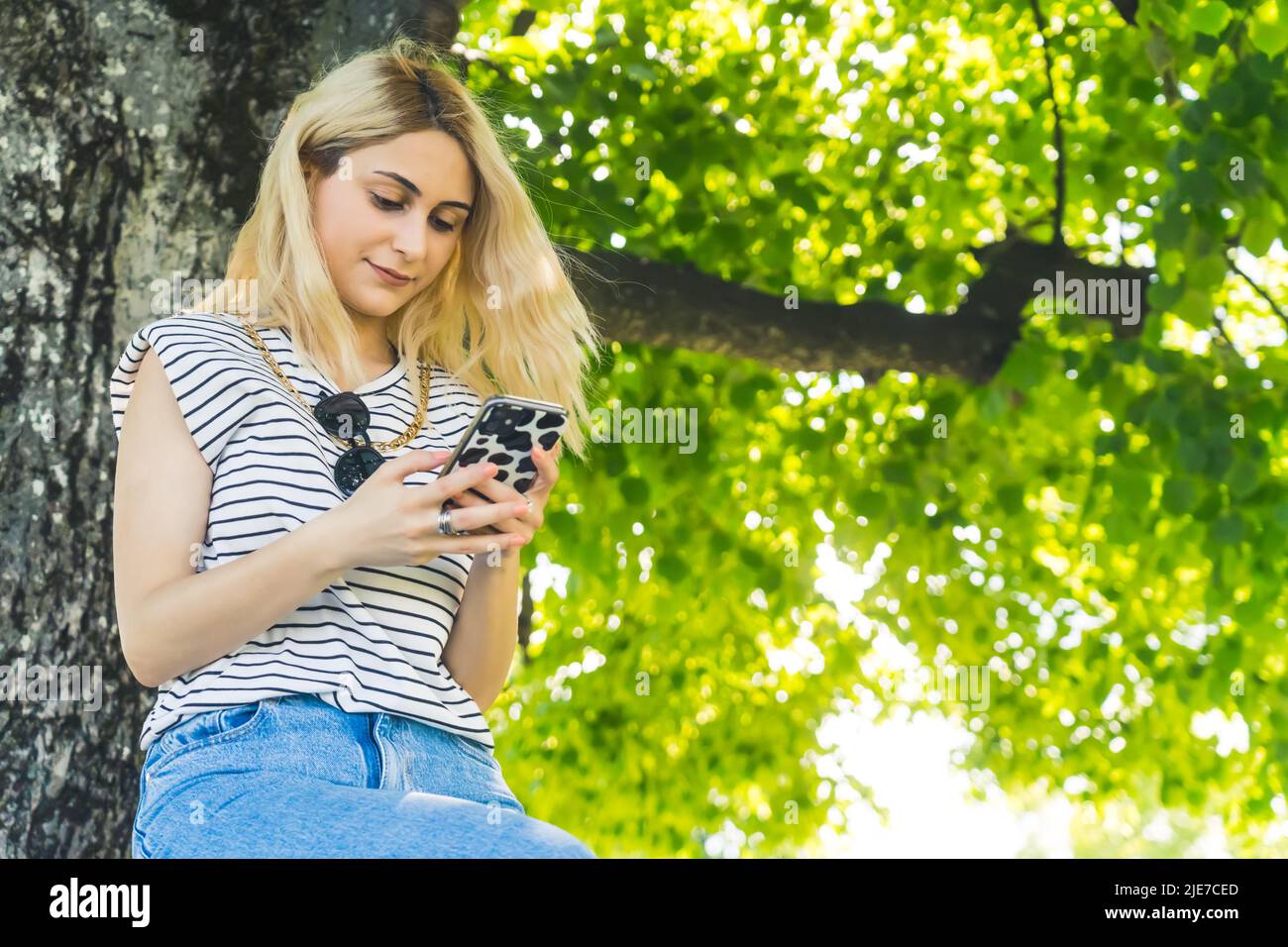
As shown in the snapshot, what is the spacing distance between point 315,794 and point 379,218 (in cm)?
102

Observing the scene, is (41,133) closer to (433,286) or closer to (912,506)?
(433,286)

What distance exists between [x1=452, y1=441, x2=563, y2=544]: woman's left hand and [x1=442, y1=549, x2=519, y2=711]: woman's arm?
0.55ft

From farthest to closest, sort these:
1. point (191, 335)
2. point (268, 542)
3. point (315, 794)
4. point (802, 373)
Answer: point (802, 373) < point (191, 335) < point (268, 542) < point (315, 794)

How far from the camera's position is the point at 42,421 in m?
2.77

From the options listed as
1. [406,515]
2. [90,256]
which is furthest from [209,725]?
[90,256]

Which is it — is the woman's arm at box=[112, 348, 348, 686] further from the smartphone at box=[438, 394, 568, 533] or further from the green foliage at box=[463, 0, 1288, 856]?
the green foliage at box=[463, 0, 1288, 856]

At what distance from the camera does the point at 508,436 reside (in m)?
1.82

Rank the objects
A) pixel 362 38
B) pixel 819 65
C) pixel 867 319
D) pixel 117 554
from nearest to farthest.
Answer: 1. pixel 117 554
2. pixel 362 38
3. pixel 867 319
4. pixel 819 65

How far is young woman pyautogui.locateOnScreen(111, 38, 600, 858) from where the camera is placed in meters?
1.64

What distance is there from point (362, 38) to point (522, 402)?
1.77 m

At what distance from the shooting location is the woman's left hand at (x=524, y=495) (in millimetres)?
1825

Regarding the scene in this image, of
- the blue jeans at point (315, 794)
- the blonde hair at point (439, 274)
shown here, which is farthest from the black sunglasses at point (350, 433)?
the blue jeans at point (315, 794)

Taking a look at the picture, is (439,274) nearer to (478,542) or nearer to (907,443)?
(478,542)

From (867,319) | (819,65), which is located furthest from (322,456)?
(819,65)
